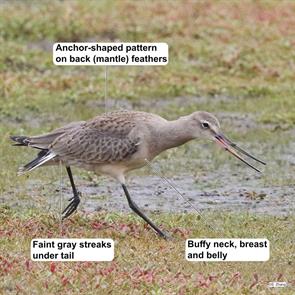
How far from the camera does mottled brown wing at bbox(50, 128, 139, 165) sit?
998 centimetres

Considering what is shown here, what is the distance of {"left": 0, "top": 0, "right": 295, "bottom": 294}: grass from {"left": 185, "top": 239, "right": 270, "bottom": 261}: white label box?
0.31 ft

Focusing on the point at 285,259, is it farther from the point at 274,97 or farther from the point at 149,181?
the point at 274,97

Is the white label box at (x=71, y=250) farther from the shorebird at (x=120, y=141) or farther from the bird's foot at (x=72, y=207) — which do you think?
the bird's foot at (x=72, y=207)

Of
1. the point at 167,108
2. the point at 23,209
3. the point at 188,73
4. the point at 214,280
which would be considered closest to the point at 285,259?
the point at 214,280

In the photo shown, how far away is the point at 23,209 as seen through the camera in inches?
429

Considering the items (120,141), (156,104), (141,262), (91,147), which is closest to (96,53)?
(91,147)

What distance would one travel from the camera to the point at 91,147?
33.1 ft

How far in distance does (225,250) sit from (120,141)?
1.36m

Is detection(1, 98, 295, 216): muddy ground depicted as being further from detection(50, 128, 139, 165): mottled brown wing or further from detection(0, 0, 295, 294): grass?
detection(50, 128, 139, 165): mottled brown wing

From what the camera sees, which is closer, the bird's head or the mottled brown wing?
the bird's head

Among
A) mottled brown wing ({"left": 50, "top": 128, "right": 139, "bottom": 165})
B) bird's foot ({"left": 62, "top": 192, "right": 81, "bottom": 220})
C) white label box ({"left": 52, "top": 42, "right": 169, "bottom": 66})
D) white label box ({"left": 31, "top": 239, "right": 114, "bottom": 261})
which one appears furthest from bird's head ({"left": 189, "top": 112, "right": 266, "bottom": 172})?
white label box ({"left": 52, "top": 42, "right": 169, "bottom": 66})

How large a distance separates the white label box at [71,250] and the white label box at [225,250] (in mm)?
605

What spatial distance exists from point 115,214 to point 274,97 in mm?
5458

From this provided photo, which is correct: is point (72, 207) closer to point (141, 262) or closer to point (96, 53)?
point (141, 262)
